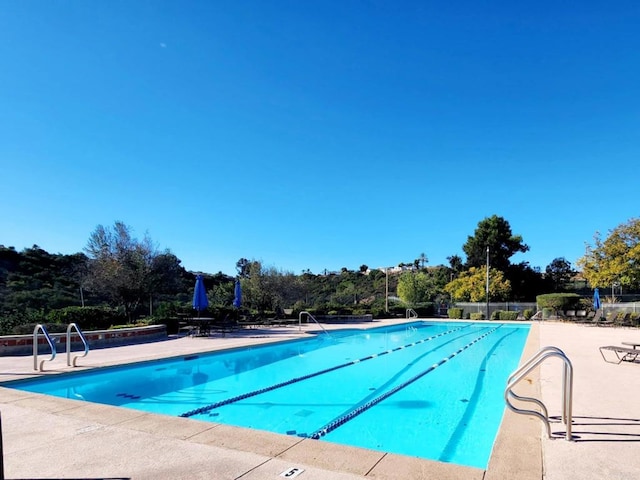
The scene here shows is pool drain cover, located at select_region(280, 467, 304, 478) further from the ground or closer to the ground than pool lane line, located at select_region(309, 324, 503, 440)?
further from the ground

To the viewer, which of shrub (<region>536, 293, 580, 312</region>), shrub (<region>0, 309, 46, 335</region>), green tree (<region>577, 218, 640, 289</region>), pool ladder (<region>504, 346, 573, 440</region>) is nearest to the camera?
pool ladder (<region>504, 346, 573, 440</region>)

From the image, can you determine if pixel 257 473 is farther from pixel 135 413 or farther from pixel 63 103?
pixel 63 103

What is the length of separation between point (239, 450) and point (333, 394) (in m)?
4.29

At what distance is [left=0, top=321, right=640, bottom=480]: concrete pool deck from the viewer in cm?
292

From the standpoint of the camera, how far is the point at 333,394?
741cm

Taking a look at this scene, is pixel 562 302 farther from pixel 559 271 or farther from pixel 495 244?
pixel 559 271

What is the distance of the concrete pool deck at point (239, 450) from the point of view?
292 cm

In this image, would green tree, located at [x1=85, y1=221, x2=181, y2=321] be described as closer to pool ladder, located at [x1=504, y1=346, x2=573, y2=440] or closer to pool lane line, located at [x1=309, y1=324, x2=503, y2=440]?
pool lane line, located at [x1=309, y1=324, x2=503, y2=440]

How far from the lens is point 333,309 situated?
2602 cm

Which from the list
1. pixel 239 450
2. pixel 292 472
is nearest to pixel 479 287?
pixel 239 450

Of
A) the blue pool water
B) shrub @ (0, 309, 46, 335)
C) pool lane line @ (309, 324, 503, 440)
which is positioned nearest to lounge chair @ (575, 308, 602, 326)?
the blue pool water

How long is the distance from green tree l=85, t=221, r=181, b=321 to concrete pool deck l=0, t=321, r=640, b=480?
1119cm

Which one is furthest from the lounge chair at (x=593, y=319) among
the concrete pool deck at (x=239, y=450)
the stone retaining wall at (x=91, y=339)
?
the stone retaining wall at (x=91, y=339)

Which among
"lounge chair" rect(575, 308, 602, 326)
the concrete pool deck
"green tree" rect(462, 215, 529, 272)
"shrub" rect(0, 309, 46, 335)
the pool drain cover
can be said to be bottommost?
"lounge chair" rect(575, 308, 602, 326)
